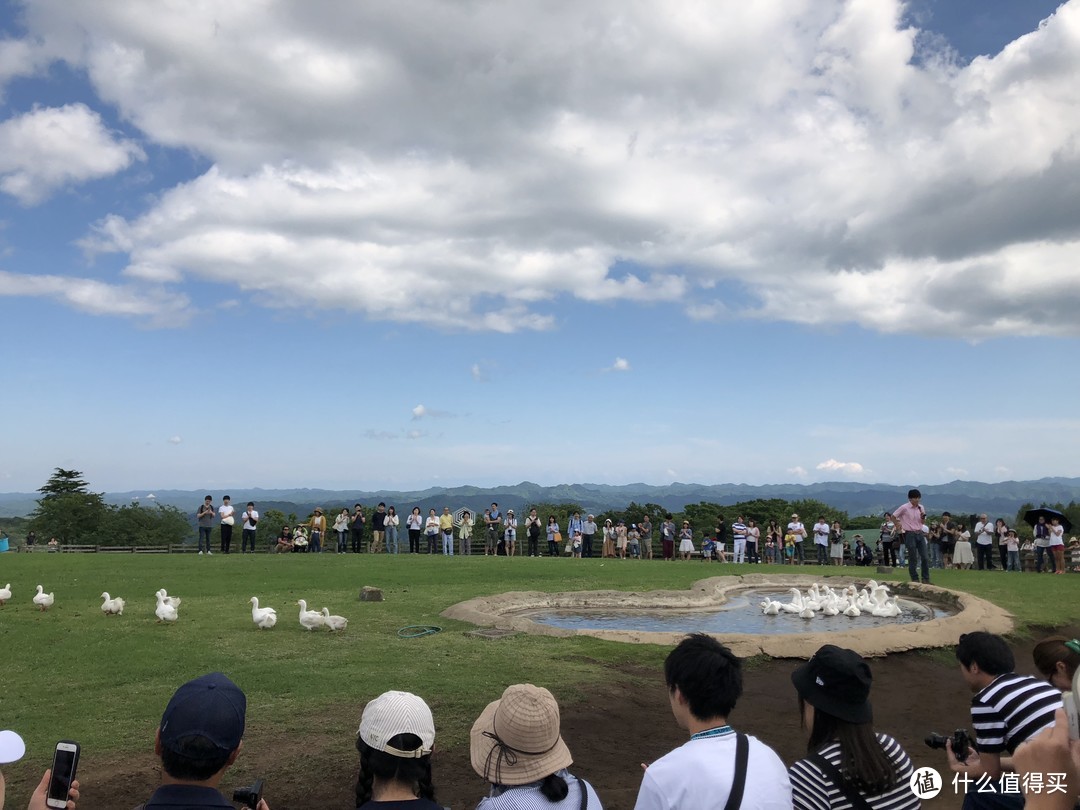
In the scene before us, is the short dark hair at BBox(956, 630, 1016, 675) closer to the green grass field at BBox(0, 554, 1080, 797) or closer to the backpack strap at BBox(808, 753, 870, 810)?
the backpack strap at BBox(808, 753, 870, 810)

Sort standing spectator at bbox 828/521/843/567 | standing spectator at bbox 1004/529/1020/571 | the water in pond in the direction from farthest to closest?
1. standing spectator at bbox 828/521/843/567
2. standing spectator at bbox 1004/529/1020/571
3. the water in pond

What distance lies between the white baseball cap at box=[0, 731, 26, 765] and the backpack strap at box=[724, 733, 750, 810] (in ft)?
7.32

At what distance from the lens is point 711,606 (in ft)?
51.1

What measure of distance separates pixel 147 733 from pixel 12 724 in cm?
127

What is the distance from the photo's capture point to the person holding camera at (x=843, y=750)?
327 cm

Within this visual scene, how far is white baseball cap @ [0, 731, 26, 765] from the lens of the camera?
233 cm

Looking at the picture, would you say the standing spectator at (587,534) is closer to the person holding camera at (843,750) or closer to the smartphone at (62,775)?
the person holding camera at (843,750)

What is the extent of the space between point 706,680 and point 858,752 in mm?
771

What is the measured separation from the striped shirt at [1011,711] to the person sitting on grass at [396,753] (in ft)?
9.03

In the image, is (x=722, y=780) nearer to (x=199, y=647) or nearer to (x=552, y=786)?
(x=552, y=786)

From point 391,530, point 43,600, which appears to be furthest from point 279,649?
point 391,530

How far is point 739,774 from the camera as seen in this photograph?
2.86 m

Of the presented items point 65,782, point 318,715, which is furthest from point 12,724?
point 65,782

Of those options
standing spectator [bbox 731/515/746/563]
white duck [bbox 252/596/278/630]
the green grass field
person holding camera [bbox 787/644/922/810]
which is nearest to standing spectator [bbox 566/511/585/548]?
standing spectator [bbox 731/515/746/563]
